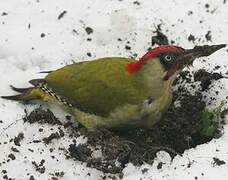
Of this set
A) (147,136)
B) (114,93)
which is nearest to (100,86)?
(114,93)

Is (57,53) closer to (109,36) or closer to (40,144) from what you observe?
(109,36)

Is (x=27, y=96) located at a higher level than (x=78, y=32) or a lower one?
lower

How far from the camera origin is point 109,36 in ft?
18.9

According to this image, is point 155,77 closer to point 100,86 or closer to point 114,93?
point 114,93

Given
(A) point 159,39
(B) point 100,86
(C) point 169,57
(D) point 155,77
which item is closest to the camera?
(C) point 169,57

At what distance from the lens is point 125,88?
4504 mm

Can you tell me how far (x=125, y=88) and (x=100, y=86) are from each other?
204 mm

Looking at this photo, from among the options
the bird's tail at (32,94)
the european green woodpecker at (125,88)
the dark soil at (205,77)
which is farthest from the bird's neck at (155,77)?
the bird's tail at (32,94)

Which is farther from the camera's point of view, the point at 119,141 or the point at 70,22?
the point at 70,22

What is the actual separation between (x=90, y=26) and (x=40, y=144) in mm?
1614

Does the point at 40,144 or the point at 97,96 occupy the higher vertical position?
the point at 97,96

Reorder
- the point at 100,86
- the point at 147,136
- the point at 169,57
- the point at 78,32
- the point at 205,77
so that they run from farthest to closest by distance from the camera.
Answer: the point at 78,32, the point at 205,77, the point at 147,136, the point at 100,86, the point at 169,57

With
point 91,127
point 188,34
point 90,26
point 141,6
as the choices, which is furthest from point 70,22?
point 91,127

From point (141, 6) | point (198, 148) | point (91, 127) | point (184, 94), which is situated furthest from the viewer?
point (141, 6)
